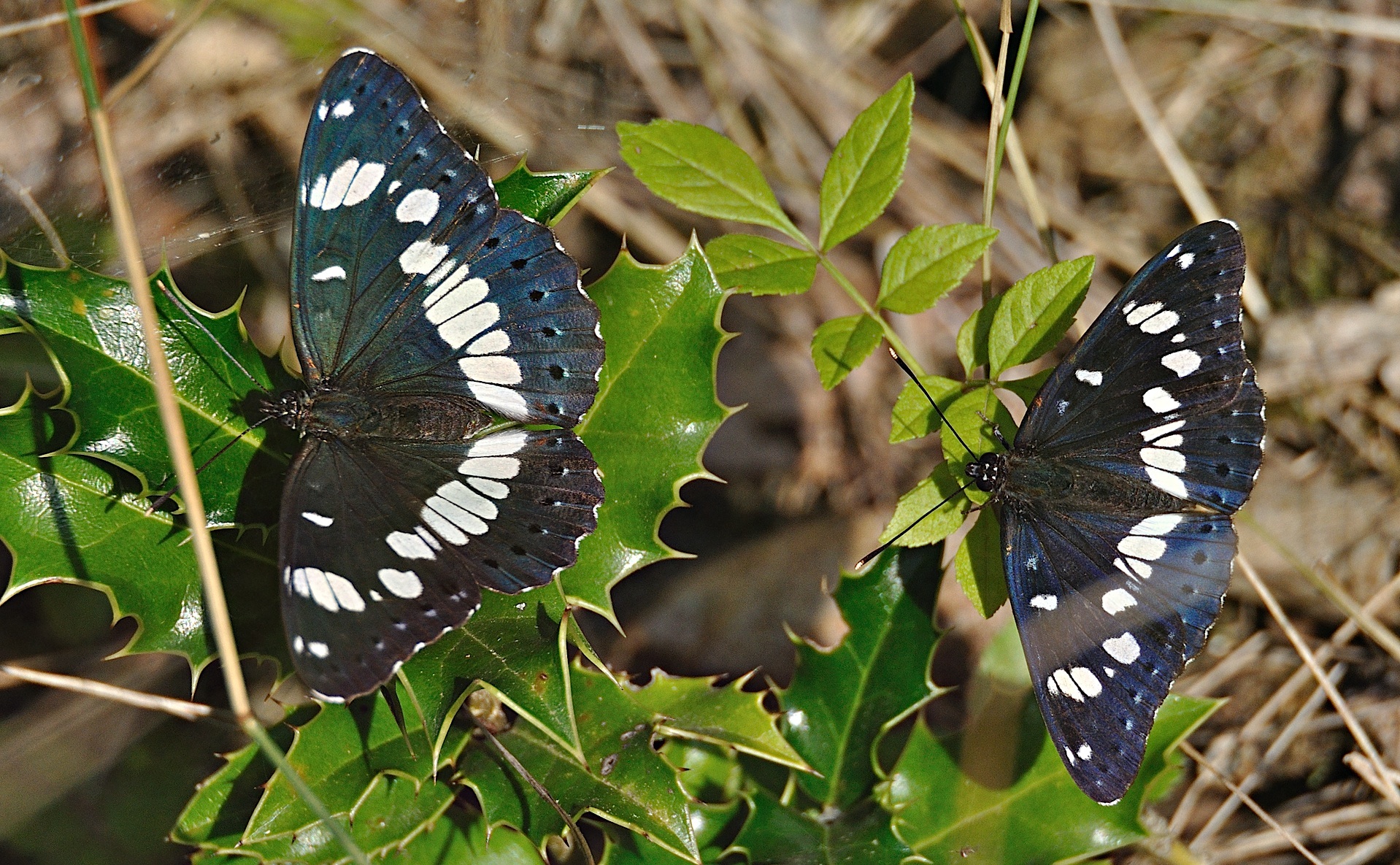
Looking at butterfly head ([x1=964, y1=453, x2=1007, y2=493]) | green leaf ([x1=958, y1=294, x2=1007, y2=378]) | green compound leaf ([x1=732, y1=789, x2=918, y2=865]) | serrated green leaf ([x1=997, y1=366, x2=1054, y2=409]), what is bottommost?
green compound leaf ([x1=732, y1=789, x2=918, y2=865])

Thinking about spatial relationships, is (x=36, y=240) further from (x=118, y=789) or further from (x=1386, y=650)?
(x=1386, y=650)

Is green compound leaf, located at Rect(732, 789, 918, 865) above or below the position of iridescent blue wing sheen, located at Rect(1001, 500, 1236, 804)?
below

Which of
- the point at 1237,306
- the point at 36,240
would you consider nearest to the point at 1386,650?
the point at 1237,306

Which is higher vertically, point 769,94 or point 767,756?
point 769,94

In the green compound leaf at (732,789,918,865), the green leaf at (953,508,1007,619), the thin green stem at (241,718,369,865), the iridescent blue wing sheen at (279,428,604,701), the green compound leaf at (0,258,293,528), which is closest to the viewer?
the thin green stem at (241,718,369,865)

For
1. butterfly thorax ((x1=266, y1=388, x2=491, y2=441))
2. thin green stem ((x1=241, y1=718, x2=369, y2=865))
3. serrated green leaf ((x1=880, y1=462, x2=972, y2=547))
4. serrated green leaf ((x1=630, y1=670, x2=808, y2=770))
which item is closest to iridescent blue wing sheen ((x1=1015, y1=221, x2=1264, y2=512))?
serrated green leaf ((x1=880, y1=462, x2=972, y2=547))

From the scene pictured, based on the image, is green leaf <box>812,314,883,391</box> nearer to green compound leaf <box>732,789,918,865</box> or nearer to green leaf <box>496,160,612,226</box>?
green leaf <box>496,160,612,226</box>
